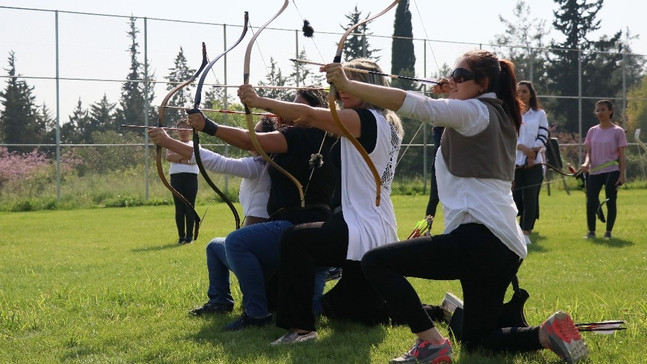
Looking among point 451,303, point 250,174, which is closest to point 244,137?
point 250,174

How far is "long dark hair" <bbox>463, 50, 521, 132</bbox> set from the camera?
4.22 m

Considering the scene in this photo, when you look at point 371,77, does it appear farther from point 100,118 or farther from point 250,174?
point 100,118

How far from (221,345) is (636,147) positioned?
96.9 feet

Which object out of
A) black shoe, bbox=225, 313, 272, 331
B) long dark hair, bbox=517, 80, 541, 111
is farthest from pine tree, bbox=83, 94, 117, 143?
black shoe, bbox=225, 313, 272, 331

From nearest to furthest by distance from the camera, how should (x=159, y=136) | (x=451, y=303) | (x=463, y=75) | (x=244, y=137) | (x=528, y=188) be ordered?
(x=463, y=75) < (x=451, y=303) < (x=244, y=137) < (x=159, y=136) < (x=528, y=188)

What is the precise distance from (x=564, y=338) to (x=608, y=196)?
741cm

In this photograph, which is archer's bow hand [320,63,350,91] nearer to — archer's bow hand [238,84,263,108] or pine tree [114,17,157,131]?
archer's bow hand [238,84,263,108]

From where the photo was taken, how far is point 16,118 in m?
20.7

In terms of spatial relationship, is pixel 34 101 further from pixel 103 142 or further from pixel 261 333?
pixel 261 333

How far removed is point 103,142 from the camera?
2169 centimetres

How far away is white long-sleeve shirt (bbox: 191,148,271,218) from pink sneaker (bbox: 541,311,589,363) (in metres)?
2.30

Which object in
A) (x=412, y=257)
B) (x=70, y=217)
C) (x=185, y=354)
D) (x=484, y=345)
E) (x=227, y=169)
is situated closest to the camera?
(x=412, y=257)

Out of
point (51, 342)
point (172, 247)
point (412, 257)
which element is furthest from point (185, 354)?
point (172, 247)

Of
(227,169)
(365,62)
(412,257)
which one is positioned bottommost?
(412,257)
